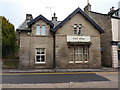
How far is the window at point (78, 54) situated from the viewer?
53.4 ft

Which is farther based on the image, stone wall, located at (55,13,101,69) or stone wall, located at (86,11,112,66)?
stone wall, located at (86,11,112,66)

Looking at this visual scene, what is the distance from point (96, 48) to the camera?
16.7 metres

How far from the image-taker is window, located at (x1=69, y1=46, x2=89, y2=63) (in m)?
16.3

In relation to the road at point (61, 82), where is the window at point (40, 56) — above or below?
above

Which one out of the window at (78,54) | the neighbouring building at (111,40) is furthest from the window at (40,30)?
the neighbouring building at (111,40)

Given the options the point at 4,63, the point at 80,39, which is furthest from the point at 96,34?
the point at 4,63

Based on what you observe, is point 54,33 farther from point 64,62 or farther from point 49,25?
point 64,62

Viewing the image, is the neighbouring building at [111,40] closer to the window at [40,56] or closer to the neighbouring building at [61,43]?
the neighbouring building at [61,43]

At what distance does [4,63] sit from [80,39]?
1146 centimetres

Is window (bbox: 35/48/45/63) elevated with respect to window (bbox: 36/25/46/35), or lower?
lower

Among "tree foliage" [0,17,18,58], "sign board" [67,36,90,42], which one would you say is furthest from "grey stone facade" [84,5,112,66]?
"tree foliage" [0,17,18,58]

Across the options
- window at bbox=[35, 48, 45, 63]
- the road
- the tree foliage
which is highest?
the tree foliage

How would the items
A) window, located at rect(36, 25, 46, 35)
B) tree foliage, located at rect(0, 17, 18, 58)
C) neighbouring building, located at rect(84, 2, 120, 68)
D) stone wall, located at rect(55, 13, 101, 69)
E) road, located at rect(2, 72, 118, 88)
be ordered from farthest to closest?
tree foliage, located at rect(0, 17, 18, 58) < neighbouring building, located at rect(84, 2, 120, 68) < window, located at rect(36, 25, 46, 35) < stone wall, located at rect(55, 13, 101, 69) < road, located at rect(2, 72, 118, 88)

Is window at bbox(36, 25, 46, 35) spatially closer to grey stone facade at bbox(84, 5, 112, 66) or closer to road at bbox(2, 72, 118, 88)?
road at bbox(2, 72, 118, 88)
